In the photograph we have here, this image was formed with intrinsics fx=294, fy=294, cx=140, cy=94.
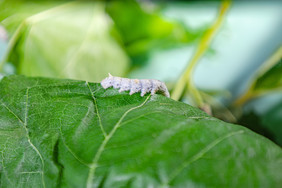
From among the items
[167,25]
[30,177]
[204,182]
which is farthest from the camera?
[167,25]

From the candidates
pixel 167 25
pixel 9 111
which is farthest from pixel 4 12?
pixel 167 25

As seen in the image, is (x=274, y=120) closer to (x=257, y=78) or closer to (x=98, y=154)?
(x=257, y=78)

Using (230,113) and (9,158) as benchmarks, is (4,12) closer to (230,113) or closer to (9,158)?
(9,158)

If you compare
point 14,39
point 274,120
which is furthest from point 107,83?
point 274,120

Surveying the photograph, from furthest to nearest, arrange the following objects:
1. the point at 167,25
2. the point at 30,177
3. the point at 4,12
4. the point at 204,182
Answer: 1. the point at 167,25
2. the point at 4,12
3. the point at 30,177
4. the point at 204,182

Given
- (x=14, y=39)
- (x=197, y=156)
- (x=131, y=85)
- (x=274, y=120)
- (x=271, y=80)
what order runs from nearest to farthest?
(x=197, y=156) < (x=131, y=85) < (x=14, y=39) < (x=271, y=80) < (x=274, y=120)

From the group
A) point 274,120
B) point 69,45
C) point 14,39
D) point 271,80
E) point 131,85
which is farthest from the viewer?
point 274,120

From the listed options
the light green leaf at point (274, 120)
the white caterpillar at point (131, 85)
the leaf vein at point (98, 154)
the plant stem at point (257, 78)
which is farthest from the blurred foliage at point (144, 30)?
the leaf vein at point (98, 154)
